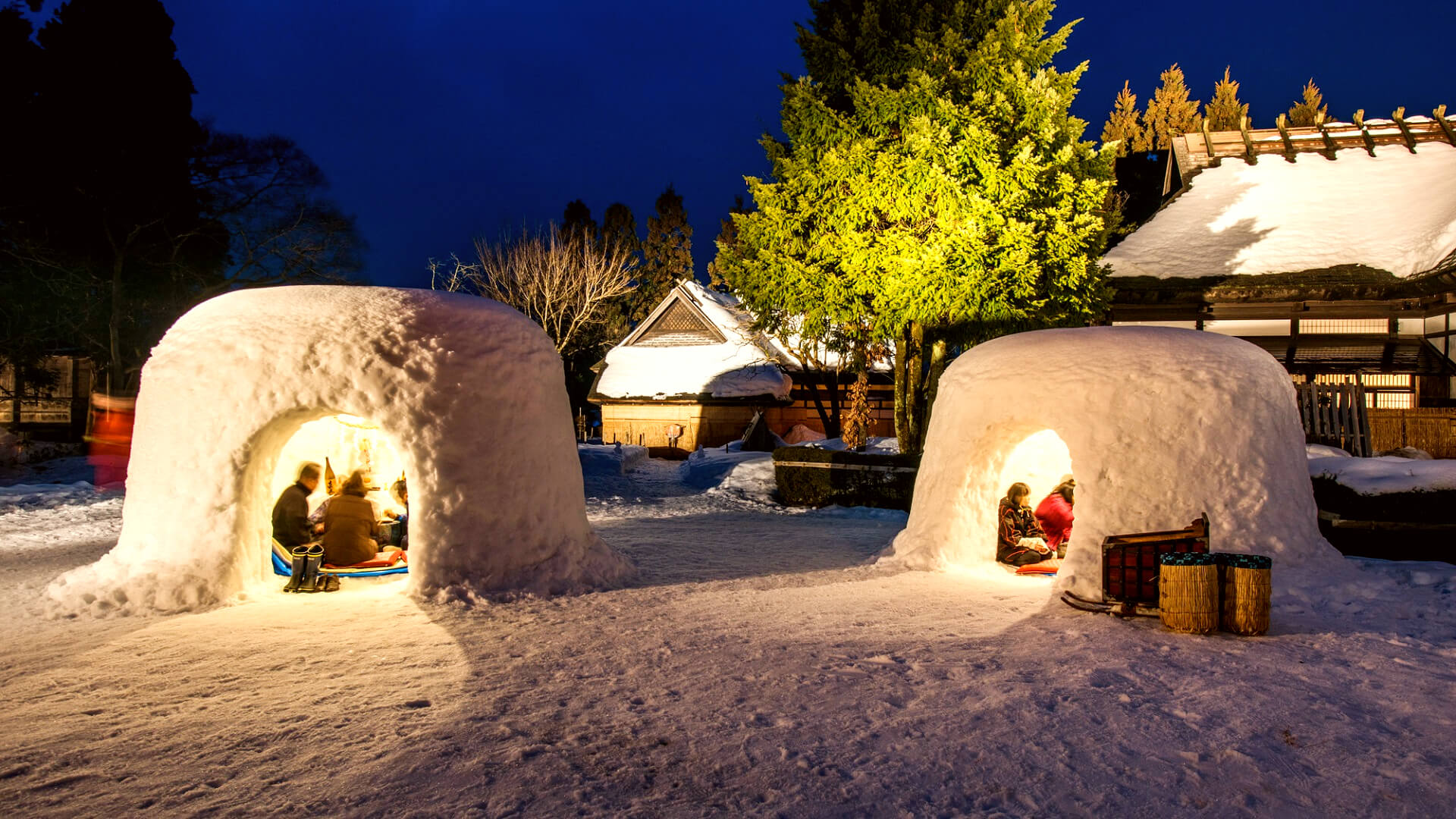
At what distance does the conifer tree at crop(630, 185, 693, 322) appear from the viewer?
41.8m

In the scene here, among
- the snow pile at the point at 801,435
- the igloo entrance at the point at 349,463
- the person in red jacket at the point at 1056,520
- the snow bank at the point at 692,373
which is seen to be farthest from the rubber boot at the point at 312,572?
the snow bank at the point at 692,373

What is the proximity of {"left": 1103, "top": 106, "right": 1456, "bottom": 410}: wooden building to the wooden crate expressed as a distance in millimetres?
10552

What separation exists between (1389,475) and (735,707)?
7855mm

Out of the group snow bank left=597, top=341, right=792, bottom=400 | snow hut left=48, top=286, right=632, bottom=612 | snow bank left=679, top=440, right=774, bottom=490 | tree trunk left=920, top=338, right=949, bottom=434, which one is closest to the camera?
snow hut left=48, top=286, right=632, bottom=612

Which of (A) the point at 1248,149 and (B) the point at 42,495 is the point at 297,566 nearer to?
(B) the point at 42,495

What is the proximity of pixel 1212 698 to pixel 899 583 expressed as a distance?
3618mm

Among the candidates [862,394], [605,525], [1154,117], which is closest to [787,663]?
[605,525]

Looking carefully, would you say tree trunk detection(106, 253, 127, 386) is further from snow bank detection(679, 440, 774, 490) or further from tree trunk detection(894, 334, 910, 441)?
tree trunk detection(894, 334, 910, 441)

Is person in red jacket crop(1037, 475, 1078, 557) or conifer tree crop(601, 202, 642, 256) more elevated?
conifer tree crop(601, 202, 642, 256)

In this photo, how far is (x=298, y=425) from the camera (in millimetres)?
7625

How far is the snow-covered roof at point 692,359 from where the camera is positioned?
2566 cm

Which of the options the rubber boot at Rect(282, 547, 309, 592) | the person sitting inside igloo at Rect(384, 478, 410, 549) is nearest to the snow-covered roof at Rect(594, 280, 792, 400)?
the person sitting inside igloo at Rect(384, 478, 410, 549)

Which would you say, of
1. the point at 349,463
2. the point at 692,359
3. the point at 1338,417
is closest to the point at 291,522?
the point at 349,463

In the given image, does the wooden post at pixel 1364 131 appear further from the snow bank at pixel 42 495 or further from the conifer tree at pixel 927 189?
the snow bank at pixel 42 495
